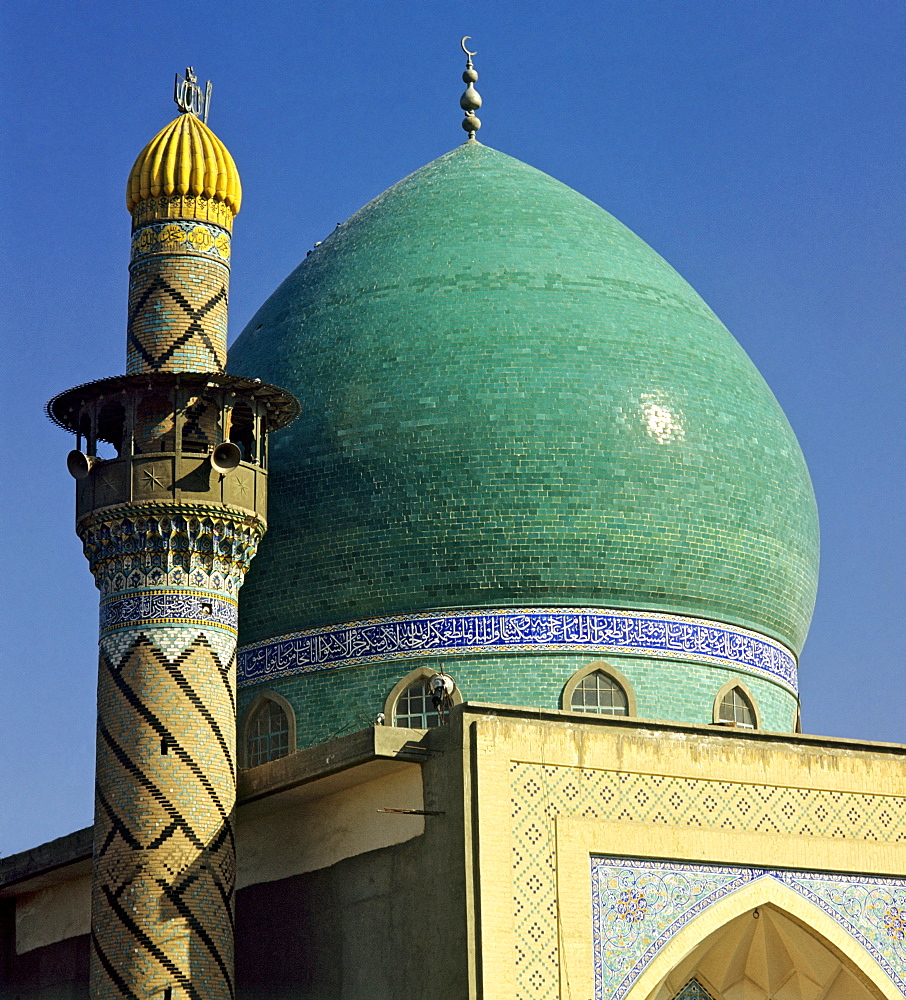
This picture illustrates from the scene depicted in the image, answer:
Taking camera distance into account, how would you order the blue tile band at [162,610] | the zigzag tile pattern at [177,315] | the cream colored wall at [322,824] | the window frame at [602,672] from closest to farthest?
the cream colored wall at [322,824], the blue tile band at [162,610], the zigzag tile pattern at [177,315], the window frame at [602,672]

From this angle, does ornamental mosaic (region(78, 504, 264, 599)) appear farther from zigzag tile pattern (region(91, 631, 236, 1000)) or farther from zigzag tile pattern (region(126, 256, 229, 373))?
zigzag tile pattern (region(126, 256, 229, 373))

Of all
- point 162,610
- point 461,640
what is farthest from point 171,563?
point 461,640

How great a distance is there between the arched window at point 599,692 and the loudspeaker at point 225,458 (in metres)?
2.22

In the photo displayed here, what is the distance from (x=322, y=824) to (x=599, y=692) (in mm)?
1758

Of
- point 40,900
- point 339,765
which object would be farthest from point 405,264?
point 40,900

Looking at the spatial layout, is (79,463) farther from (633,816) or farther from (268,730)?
(633,816)

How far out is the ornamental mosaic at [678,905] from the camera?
10.1m

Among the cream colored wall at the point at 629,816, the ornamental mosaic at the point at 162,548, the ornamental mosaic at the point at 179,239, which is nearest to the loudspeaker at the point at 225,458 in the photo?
the ornamental mosaic at the point at 162,548

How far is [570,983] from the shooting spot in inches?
387

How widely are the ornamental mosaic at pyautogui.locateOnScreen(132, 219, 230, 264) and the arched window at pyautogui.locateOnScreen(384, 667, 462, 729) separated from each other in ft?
8.43

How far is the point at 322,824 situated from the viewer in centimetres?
1105

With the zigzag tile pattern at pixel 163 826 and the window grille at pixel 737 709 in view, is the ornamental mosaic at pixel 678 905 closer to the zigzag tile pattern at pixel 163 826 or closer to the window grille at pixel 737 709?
the window grille at pixel 737 709

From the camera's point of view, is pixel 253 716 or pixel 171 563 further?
pixel 253 716

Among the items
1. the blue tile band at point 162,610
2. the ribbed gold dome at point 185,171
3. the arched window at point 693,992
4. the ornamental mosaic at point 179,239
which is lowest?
the arched window at point 693,992
